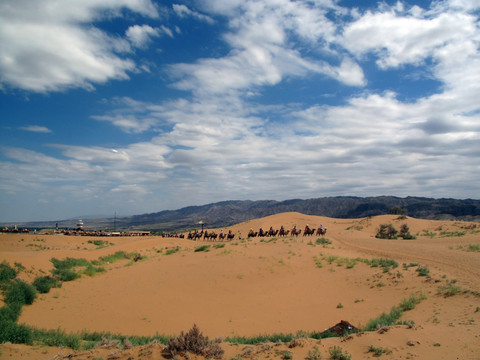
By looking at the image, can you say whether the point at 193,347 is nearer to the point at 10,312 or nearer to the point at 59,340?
the point at 59,340

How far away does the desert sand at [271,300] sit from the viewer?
7.14 meters

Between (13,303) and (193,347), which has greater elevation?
(193,347)

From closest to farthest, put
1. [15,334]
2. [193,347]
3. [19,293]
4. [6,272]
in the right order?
1. [193,347]
2. [15,334]
3. [19,293]
4. [6,272]

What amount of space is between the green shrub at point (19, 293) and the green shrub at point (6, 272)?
17.2 inches

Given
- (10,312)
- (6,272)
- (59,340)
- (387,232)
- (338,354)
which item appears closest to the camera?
(338,354)

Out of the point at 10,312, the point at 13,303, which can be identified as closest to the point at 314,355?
the point at 10,312

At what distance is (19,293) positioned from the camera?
13.3 meters

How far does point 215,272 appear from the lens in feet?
60.9

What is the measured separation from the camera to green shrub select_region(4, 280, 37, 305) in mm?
12680

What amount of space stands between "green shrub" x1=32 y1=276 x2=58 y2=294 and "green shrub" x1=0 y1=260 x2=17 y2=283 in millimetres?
1064

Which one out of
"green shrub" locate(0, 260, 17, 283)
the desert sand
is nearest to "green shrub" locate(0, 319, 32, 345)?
the desert sand

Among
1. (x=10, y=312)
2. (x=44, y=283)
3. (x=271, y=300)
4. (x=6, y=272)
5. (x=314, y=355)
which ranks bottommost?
(x=271, y=300)

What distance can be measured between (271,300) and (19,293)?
10997 mm

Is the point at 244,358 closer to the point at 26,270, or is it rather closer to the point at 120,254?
the point at 26,270
